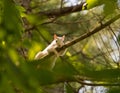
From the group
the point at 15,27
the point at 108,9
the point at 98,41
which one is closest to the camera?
the point at 15,27

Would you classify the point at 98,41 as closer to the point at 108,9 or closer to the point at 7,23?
the point at 108,9

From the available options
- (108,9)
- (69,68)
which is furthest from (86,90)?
(69,68)

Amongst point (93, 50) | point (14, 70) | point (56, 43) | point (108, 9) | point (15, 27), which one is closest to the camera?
point (14, 70)

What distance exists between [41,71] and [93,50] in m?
2.49

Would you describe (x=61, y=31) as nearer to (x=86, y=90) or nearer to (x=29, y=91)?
(x=86, y=90)

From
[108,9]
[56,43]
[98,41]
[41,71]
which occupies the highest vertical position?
[41,71]

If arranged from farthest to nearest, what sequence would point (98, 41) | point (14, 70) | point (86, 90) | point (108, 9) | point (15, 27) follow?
1. point (98, 41)
2. point (86, 90)
3. point (108, 9)
4. point (15, 27)
5. point (14, 70)

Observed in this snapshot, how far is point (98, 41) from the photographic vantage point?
108 inches

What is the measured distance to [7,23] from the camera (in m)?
0.56

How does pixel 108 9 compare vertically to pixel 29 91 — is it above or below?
below

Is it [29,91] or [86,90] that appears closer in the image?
[29,91]

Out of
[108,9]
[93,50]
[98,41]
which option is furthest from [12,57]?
[93,50]

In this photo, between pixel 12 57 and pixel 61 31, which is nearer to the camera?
pixel 12 57

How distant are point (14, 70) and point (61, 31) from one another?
2956 millimetres
